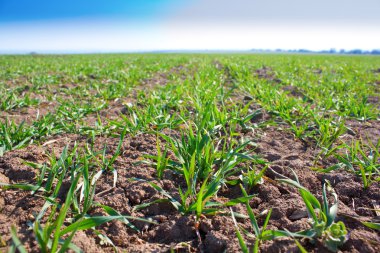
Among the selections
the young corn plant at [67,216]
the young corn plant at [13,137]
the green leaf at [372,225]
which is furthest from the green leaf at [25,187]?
the green leaf at [372,225]

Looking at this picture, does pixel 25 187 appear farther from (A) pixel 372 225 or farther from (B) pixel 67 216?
(A) pixel 372 225

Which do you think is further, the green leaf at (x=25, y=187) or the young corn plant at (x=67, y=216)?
the green leaf at (x=25, y=187)

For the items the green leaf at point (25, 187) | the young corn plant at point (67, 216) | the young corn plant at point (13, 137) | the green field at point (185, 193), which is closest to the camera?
the young corn plant at point (67, 216)

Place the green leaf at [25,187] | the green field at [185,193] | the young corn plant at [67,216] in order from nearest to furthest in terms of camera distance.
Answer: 1. the young corn plant at [67,216]
2. the green field at [185,193]
3. the green leaf at [25,187]

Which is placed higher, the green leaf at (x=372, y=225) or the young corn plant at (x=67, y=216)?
the young corn plant at (x=67, y=216)

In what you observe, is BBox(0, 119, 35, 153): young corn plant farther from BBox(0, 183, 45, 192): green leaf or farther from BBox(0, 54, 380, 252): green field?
BBox(0, 183, 45, 192): green leaf

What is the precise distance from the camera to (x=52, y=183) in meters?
1.60

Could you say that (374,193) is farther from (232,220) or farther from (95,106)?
(95,106)

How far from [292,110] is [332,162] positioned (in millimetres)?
1389

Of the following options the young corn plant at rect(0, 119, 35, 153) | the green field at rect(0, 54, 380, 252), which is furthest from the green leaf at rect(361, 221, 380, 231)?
the young corn plant at rect(0, 119, 35, 153)

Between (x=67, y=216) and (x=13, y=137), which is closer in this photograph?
(x=67, y=216)

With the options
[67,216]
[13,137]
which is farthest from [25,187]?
[13,137]

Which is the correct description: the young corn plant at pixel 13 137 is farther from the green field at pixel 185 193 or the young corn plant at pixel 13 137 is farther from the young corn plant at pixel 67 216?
the young corn plant at pixel 67 216

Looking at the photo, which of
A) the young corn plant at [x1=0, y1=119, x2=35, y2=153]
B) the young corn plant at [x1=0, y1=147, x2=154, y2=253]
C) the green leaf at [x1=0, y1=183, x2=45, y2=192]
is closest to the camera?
the young corn plant at [x1=0, y1=147, x2=154, y2=253]
